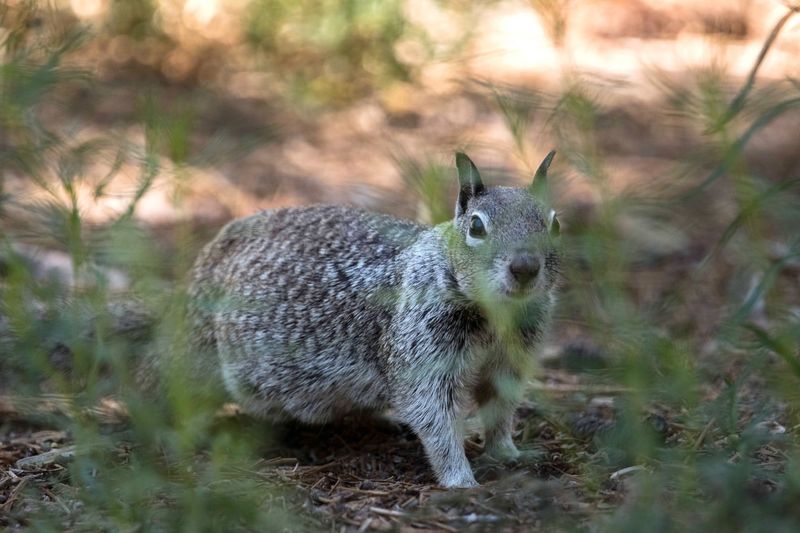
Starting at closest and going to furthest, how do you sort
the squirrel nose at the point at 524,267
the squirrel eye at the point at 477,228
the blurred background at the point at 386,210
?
the blurred background at the point at 386,210 → the squirrel nose at the point at 524,267 → the squirrel eye at the point at 477,228

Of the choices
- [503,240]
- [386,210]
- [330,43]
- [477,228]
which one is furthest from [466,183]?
[330,43]

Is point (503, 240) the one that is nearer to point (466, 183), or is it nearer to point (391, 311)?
point (466, 183)

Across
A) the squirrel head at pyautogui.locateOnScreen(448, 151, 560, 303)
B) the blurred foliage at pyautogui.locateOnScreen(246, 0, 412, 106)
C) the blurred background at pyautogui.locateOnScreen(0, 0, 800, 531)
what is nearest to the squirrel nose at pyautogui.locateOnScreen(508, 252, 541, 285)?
the squirrel head at pyautogui.locateOnScreen(448, 151, 560, 303)

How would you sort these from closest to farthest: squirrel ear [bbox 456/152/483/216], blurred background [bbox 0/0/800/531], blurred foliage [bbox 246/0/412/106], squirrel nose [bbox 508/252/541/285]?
blurred background [bbox 0/0/800/531] < squirrel nose [bbox 508/252/541/285] < squirrel ear [bbox 456/152/483/216] < blurred foliage [bbox 246/0/412/106]

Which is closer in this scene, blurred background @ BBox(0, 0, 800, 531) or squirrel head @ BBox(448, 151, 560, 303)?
blurred background @ BBox(0, 0, 800, 531)

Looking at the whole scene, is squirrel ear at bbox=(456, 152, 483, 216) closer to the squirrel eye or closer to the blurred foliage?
the squirrel eye

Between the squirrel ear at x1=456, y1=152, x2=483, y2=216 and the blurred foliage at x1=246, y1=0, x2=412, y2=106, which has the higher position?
the blurred foliage at x1=246, y1=0, x2=412, y2=106

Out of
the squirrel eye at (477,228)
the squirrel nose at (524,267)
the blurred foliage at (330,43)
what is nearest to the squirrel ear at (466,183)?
the squirrel eye at (477,228)

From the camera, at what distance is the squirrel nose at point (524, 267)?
387 centimetres

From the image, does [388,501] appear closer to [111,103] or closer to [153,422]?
[153,422]

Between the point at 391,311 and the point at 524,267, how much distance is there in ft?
3.26

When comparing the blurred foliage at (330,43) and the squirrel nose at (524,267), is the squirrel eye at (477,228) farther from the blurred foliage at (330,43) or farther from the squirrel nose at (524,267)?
the blurred foliage at (330,43)

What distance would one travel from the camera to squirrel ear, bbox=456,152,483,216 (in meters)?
4.27

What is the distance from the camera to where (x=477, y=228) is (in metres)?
4.16
